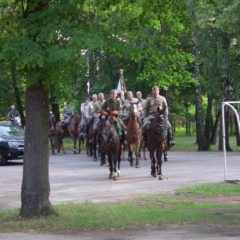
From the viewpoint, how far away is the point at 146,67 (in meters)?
13.5

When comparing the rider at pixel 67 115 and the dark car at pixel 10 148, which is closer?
the dark car at pixel 10 148

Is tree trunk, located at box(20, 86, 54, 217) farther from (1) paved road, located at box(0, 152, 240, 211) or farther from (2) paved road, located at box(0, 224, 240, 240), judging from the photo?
(1) paved road, located at box(0, 152, 240, 211)

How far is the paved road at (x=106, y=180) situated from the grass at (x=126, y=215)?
1.33 m

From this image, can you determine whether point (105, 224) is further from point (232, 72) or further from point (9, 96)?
point (9, 96)

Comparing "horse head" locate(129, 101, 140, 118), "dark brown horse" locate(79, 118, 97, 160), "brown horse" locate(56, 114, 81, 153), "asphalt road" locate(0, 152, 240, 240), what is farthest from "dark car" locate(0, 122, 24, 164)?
"horse head" locate(129, 101, 140, 118)

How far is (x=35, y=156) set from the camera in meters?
11.8

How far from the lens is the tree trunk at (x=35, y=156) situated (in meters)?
11.9

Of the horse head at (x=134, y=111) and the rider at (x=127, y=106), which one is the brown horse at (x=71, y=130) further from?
the horse head at (x=134, y=111)

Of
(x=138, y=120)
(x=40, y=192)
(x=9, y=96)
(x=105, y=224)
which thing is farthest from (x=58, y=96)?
(x=9, y=96)

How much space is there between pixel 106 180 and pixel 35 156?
759cm

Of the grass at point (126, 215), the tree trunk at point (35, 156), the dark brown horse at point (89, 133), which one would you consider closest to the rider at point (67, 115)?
the dark brown horse at point (89, 133)

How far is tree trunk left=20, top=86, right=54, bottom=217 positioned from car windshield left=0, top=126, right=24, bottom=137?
16.9m

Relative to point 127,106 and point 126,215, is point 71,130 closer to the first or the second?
point 127,106

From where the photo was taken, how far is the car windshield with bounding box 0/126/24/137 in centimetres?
2881
